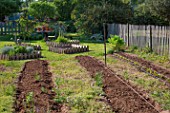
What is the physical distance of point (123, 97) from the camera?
707 cm

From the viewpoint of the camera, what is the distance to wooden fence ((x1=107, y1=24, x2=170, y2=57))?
46.6 ft

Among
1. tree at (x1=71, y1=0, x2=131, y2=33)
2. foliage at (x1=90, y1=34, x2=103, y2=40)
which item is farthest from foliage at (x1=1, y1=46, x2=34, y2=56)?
tree at (x1=71, y1=0, x2=131, y2=33)

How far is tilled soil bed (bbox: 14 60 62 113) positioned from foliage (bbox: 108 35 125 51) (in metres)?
5.76

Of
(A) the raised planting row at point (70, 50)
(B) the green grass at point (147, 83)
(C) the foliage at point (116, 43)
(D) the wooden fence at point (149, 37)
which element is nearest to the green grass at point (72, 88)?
(B) the green grass at point (147, 83)

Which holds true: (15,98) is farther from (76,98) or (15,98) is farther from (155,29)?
(155,29)

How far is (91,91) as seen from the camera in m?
7.52

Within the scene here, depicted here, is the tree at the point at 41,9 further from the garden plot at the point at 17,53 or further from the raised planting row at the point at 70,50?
the garden plot at the point at 17,53

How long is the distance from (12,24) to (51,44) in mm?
11088

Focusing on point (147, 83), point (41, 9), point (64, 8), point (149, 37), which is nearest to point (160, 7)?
point (149, 37)

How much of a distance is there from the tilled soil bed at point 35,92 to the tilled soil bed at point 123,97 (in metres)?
1.32

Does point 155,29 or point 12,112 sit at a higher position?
point 155,29

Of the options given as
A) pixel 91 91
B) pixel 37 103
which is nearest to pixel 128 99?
pixel 91 91

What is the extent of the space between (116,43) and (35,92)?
Answer: 30.7 ft

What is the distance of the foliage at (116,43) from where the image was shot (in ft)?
53.3
